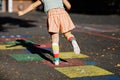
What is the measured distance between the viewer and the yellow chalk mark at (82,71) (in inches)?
303

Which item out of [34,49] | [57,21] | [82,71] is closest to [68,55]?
[34,49]

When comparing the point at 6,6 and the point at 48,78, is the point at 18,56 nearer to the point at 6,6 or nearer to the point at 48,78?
the point at 48,78

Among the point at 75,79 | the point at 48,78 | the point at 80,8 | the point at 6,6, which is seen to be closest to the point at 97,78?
the point at 75,79

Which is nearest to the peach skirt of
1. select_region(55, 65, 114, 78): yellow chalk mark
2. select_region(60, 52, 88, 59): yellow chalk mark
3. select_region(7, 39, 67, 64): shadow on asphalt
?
select_region(55, 65, 114, 78): yellow chalk mark

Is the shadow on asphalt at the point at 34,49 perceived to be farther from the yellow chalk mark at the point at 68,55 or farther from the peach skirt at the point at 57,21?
the peach skirt at the point at 57,21

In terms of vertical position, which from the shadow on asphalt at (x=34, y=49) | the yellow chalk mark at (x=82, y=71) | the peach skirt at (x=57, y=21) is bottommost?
the shadow on asphalt at (x=34, y=49)

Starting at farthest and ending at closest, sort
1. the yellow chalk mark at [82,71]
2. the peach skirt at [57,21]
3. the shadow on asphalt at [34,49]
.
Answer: the shadow on asphalt at [34,49] < the peach skirt at [57,21] < the yellow chalk mark at [82,71]

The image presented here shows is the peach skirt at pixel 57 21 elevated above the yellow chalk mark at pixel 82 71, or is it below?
above

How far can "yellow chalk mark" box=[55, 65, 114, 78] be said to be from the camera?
771 cm

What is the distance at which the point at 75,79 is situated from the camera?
7.30 meters

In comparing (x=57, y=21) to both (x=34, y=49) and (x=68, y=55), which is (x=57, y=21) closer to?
(x=68, y=55)

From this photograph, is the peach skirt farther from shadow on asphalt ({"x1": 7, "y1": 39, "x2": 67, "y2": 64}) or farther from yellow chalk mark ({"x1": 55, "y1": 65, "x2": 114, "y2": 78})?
shadow on asphalt ({"x1": 7, "y1": 39, "x2": 67, "y2": 64})

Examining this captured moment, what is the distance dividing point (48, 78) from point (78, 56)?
2.77 m

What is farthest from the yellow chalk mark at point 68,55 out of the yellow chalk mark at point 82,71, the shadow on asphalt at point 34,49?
the yellow chalk mark at point 82,71
